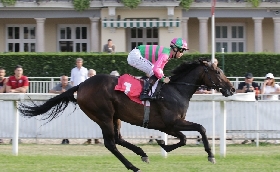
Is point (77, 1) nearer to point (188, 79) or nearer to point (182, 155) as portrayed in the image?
point (182, 155)

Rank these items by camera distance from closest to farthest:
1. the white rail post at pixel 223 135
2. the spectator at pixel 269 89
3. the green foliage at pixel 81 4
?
the white rail post at pixel 223 135 < the spectator at pixel 269 89 < the green foliage at pixel 81 4

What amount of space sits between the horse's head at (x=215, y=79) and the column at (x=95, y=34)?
71.2ft

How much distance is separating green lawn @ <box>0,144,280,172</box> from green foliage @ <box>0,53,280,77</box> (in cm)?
832

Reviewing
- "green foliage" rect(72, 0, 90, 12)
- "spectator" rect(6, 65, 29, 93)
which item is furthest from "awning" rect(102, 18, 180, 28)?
"spectator" rect(6, 65, 29, 93)

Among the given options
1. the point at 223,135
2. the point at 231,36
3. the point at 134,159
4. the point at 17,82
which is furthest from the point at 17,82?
the point at 231,36

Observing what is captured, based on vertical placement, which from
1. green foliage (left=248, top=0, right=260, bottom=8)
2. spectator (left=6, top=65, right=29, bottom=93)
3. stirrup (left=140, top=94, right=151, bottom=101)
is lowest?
stirrup (left=140, top=94, right=151, bottom=101)

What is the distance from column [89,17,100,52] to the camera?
3125 centimetres

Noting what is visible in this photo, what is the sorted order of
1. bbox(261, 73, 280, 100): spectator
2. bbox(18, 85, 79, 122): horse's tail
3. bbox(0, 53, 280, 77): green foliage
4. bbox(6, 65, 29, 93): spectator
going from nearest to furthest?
1. bbox(18, 85, 79, 122): horse's tail
2. bbox(6, 65, 29, 93): spectator
3. bbox(261, 73, 280, 100): spectator
4. bbox(0, 53, 280, 77): green foliage

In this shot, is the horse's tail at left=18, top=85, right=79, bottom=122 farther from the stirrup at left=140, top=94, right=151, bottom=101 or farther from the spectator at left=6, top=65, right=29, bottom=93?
the spectator at left=6, top=65, right=29, bottom=93

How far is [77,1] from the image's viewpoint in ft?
100

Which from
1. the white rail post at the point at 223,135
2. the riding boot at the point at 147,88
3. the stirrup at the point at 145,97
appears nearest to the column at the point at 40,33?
the white rail post at the point at 223,135

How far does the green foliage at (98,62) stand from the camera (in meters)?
21.6

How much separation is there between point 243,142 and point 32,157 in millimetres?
4128

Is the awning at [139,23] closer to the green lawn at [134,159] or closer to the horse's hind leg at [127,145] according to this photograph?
the green lawn at [134,159]
